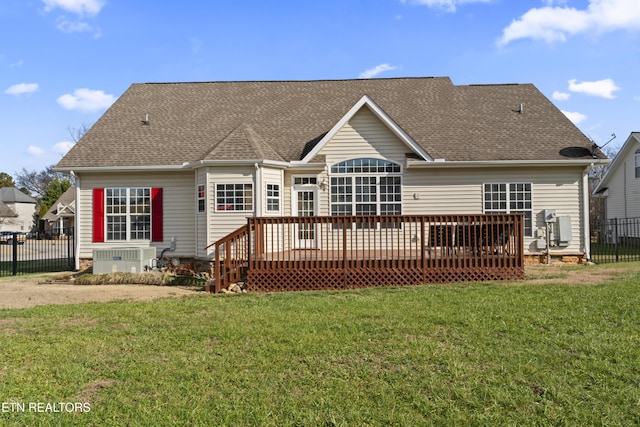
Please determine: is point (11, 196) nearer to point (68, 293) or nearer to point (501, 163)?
point (68, 293)

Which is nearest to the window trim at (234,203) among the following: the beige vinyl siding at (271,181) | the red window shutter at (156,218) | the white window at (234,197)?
the white window at (234,197)

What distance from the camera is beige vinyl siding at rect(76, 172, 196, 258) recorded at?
1450 cm

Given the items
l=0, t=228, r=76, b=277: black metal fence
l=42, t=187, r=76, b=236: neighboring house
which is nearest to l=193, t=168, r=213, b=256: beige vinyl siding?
l=0, t=228, r=76, b=277: black metal fence

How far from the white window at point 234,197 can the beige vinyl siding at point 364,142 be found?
2647 mm

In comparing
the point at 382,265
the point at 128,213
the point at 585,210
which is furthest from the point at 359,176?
the point at 128,213

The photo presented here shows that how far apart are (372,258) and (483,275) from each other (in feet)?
8.71

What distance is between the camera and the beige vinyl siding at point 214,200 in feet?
43.2

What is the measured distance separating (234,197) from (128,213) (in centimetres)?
401

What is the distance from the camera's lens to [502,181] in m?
14.3

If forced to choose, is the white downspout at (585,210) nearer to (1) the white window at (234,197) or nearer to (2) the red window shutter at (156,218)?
(1) the white window at (234,197)

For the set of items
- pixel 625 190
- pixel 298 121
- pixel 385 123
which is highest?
pixel 298 121

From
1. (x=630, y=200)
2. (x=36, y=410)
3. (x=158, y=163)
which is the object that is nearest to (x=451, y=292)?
(x=36, y=410)

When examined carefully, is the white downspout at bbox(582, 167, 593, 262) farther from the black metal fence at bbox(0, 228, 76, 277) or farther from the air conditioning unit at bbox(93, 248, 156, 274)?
the black metal fence at bbox(0, 228, 76, 277)

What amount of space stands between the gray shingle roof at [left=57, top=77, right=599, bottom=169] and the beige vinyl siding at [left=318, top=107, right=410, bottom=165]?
1120 millimetres
